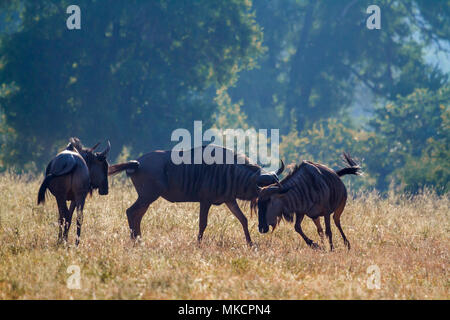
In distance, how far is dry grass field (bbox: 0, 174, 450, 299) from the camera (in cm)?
612

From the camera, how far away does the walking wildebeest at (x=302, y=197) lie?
345 inches

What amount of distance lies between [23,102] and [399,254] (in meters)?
17.7

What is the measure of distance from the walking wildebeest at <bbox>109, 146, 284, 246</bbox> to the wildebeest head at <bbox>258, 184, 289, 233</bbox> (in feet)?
1.83

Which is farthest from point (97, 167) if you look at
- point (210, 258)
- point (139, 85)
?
point (139, 85)

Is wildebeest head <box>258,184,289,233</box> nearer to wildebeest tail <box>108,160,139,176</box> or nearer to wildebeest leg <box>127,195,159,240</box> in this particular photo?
wildebeest leg <box>127,195,159,240</box>

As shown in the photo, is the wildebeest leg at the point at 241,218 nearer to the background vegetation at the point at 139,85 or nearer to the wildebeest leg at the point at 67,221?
the wildebeest leg at the point at 67,221

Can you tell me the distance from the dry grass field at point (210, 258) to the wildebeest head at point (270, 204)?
1.46ft

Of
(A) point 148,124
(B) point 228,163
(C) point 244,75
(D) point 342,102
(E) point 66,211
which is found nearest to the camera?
(E) point 66,211

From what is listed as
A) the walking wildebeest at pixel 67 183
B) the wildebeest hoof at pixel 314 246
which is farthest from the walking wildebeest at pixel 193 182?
the wildebeest hoof at pixel 314 246

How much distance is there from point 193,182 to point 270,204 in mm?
1445

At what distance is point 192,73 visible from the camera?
80.6 feet

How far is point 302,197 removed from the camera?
887 cm

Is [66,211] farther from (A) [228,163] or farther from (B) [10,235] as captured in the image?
(A) [228,163]
